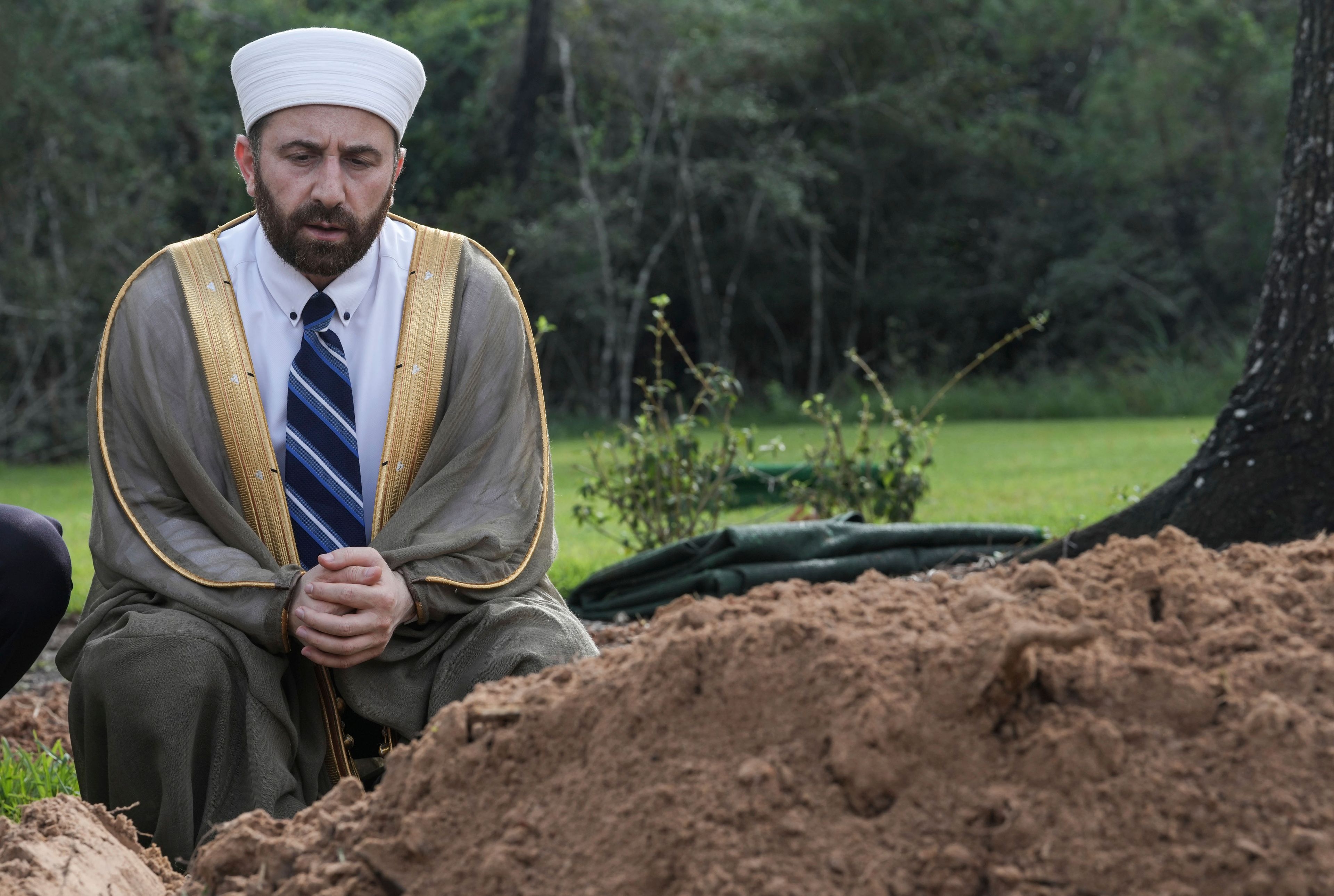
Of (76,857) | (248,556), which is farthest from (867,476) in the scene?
(76,857)

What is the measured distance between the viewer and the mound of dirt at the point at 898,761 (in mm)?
1288

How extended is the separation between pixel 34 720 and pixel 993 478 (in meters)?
6.68

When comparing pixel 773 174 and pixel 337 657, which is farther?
pixel 773 174

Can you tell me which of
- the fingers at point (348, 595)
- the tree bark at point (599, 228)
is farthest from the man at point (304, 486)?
the tree bark at point (599, 228)

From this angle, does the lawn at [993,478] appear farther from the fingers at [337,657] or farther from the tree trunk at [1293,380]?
the fingers at [337,657]

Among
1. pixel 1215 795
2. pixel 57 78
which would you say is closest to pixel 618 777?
pixel 1215 795

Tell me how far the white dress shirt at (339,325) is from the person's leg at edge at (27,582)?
1.51ft

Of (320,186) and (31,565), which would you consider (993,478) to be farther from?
(31,565)

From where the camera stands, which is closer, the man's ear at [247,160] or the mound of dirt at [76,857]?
the mound of dirt at [76,857]

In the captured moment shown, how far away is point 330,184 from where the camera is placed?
2.67 metres

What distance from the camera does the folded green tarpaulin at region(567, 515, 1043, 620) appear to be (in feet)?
15.1

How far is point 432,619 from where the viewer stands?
2.64 metres

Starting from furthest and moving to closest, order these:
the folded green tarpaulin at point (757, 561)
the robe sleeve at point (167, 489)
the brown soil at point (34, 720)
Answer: the folded green tarpaulin at point (757, 561) → the brown soil at point (34, 720) → the robe sleeve at point (167, 489)

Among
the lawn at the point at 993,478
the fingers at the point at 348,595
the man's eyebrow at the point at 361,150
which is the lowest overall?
the lawn at the point at 993,478
